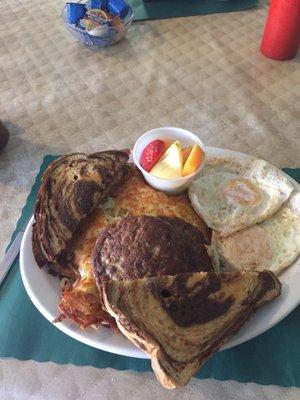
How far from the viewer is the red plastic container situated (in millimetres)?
1419

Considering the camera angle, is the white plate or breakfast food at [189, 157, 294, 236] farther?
breakfast food at [189, 157, 294, 236]

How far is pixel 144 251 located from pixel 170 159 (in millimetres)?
297

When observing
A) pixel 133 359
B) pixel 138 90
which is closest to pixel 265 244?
pixel 133 359

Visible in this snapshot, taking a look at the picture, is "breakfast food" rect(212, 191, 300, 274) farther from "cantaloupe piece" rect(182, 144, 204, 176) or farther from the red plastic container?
the red plastic container

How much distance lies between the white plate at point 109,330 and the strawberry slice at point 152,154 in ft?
1.08

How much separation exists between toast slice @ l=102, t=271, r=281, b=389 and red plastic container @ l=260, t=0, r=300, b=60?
1014 mm

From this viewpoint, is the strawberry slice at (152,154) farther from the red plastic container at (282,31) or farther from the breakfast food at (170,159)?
Result: the red plastic container at (282,31)

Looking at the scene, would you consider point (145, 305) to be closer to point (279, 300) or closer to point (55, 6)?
point (279, 300)

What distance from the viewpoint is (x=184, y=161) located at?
3.29ft

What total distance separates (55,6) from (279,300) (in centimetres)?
165

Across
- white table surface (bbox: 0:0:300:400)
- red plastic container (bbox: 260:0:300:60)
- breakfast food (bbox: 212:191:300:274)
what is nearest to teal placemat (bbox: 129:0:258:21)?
white table surface (bbox: 0:0:300:400)

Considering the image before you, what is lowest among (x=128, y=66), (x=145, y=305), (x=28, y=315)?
(x=28, y=315)

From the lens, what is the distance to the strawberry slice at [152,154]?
101 cm

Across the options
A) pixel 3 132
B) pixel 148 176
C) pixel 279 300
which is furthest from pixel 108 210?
pixel 3 132
